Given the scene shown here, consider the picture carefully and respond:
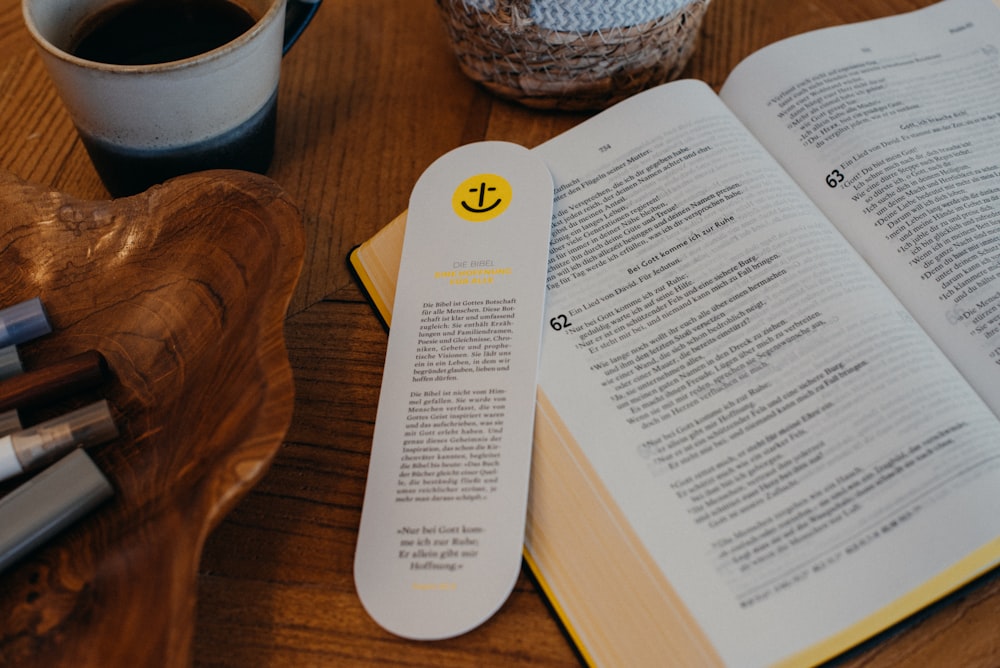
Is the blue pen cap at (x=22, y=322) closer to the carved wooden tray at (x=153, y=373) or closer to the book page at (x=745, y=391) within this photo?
the carved wooden tray at (x=153, y=373)

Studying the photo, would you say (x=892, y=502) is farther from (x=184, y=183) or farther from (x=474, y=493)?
(x=184, y=183)

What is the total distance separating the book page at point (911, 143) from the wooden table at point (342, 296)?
2.8 inches

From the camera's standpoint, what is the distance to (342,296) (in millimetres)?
501

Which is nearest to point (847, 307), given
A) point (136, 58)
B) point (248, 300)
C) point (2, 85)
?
point (248, 300)

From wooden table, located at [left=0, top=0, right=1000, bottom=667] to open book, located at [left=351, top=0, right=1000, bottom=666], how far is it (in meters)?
0.03

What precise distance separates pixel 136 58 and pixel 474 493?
301 millimetres

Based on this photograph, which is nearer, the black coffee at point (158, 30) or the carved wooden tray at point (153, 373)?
the carved wooden tray at point (153, 373)

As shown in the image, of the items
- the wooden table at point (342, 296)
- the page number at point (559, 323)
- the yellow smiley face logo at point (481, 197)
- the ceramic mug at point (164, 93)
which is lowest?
the wooden table at point (342, 296)

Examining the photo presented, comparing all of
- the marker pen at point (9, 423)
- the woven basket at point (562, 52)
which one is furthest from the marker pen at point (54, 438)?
the woven basket at point (562, 52)

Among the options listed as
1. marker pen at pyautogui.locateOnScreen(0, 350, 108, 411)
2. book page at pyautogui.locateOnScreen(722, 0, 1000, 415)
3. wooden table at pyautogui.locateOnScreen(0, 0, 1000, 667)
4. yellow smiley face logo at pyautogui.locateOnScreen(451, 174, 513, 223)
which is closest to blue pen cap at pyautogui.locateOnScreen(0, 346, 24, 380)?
marker pen at pyautogui.locateOnScreen(0, 350, 108, 411)

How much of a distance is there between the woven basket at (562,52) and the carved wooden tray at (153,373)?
0.17 m

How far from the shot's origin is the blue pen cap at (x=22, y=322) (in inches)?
16.4

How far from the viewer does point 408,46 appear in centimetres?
63

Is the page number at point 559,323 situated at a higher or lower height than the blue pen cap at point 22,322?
higher
